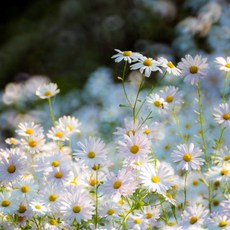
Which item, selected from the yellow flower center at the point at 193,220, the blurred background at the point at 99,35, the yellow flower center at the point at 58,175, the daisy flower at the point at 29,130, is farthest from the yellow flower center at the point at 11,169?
the blurred background at the point at 99,35

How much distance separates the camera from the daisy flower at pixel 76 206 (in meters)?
1.51

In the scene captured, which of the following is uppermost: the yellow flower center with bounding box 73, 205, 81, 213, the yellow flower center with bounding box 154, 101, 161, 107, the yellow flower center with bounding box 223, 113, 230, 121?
the yellow flower center with bounding box 154, 101, 161, 107

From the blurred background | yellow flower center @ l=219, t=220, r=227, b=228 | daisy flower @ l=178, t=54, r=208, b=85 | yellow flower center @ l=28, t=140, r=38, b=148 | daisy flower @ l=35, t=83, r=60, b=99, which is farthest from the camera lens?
the blurred background

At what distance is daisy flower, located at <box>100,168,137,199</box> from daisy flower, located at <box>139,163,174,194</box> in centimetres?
2

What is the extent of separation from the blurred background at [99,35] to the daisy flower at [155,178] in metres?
2.24

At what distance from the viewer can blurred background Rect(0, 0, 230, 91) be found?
3.96 m

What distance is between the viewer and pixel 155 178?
4.98 ft

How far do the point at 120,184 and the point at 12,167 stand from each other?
0.91 ft

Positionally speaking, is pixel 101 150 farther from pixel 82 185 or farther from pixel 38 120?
pixel 38 120

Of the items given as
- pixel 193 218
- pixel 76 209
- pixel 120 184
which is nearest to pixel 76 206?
pixel 76 209

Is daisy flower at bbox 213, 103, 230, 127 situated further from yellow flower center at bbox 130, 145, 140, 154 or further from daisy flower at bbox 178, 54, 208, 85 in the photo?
yellow flower center at bbox 130, 145, 140, 154

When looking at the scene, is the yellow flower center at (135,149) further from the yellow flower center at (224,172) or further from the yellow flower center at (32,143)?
the yellow flower center at (32,143)

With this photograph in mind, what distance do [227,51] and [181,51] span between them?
2.05 feet

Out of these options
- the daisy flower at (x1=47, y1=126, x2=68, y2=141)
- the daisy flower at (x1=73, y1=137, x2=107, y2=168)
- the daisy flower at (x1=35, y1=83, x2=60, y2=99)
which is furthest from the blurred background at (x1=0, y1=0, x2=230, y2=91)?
the daisy flower at (x1=73, y1=137, x2=107, y2=168)
